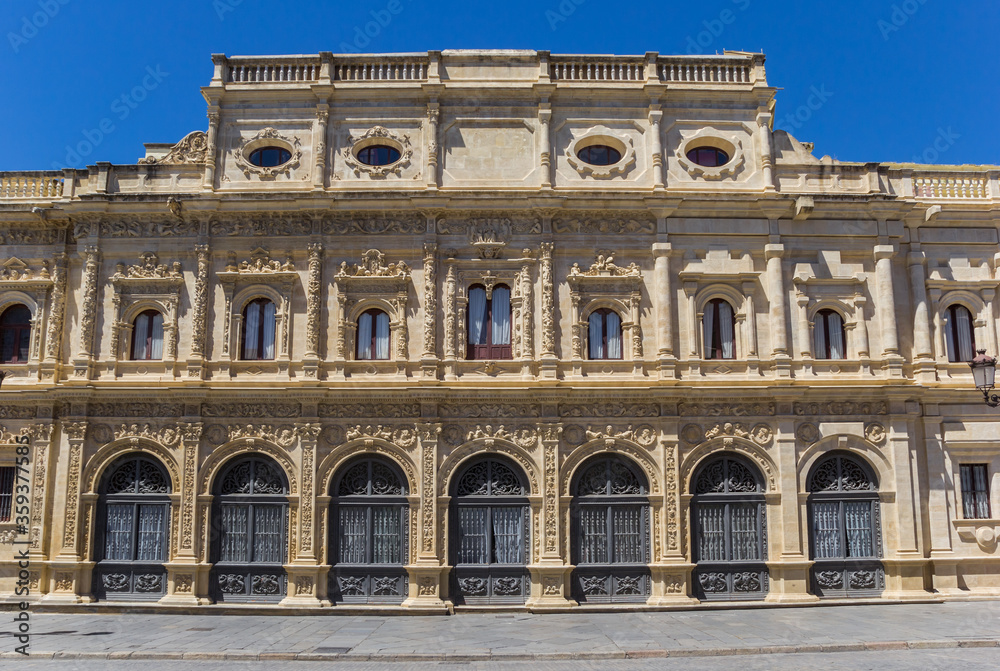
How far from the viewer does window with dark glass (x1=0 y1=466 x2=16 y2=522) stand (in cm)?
2316

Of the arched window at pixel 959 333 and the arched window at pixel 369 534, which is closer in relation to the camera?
the arched window at pixel 369 534

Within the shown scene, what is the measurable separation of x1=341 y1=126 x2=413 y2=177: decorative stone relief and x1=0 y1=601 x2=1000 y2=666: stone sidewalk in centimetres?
1207

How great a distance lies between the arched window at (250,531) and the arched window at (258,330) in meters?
2.87

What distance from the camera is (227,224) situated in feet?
79.1

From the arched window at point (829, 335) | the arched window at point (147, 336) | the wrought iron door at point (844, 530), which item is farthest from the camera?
the arched window at point (829, 335)

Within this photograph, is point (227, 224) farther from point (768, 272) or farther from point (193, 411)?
point (768, 272)

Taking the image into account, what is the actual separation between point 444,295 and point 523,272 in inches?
88.8

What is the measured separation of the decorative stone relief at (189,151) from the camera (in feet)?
80.8

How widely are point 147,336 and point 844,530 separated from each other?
19.6 metres

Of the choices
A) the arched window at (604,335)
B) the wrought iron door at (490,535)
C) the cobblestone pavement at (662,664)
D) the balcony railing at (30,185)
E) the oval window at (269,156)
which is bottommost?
the cobblestone pavement at (662,664)

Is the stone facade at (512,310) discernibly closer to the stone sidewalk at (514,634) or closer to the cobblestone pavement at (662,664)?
the stone sidewalk at (514,634)

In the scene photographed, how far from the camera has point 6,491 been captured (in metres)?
23.3

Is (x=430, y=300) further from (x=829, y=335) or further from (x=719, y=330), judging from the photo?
(x=829, y=335)

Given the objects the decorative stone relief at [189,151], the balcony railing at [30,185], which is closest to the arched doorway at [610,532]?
the decorative stone relief at [189,151]
